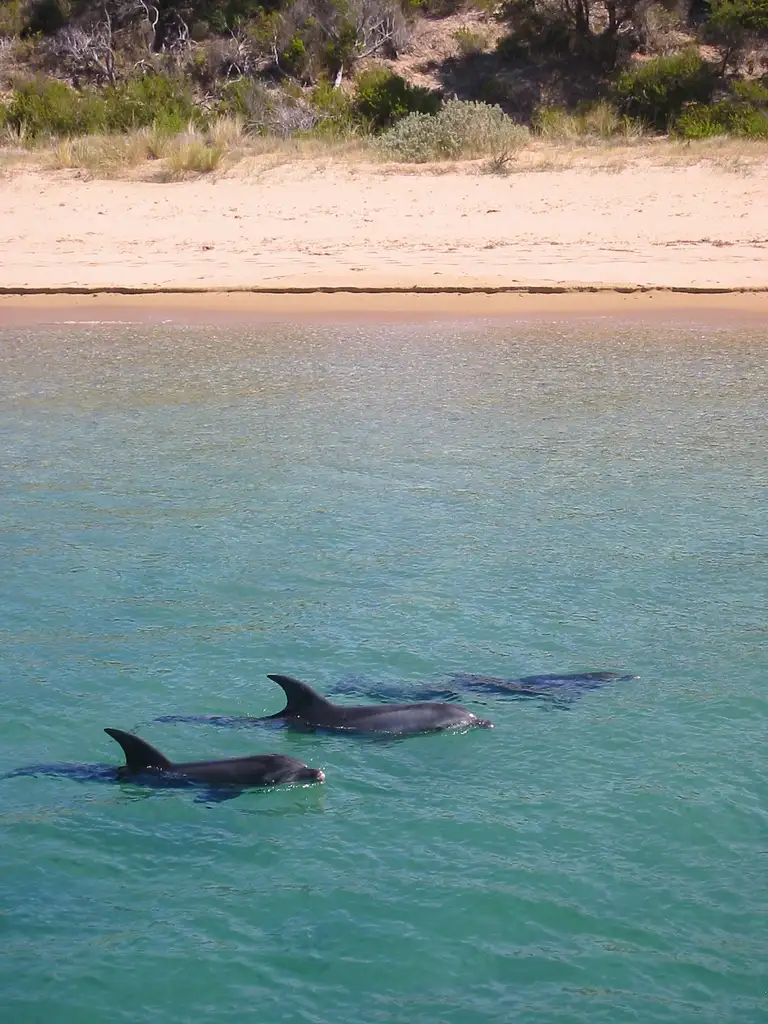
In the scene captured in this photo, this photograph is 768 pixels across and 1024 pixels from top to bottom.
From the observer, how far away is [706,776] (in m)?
5.11

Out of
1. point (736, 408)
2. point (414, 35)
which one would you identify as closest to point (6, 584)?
point (736, 408)

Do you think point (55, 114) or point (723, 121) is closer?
point (723, 121)

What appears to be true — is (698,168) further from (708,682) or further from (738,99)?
(708,682)

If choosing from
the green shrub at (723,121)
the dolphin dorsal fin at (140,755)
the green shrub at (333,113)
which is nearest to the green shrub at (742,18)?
the green shrub at (723,121)

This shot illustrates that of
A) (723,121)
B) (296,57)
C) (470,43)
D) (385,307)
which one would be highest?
(470,43)

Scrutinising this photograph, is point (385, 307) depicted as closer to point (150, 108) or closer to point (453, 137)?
point (453, 137)

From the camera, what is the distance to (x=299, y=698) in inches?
209

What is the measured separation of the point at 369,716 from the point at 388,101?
2205 centimetres

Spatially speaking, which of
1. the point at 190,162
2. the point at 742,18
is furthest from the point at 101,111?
the point at 742,18

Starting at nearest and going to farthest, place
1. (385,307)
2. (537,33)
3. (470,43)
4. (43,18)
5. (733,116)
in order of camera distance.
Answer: (385,307), (733,116), (537,33), (470,43), (43,18)

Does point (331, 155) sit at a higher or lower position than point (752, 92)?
lower

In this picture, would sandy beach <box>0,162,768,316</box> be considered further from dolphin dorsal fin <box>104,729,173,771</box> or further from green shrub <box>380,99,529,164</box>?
dolphin dorsal fin <box>104,729,173,771</box>

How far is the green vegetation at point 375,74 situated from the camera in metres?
22.2

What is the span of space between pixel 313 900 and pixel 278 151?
18.4 metres
